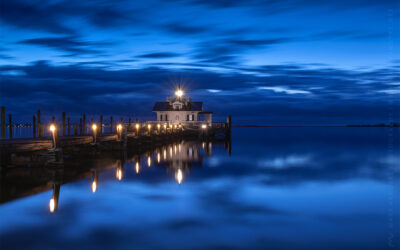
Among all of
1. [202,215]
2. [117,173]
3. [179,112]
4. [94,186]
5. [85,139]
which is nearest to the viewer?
[202,215]

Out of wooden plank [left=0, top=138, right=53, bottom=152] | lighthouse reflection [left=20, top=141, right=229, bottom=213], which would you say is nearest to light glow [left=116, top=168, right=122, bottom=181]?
lighthouse reflection [left=20, top=141, right=229, bottom=213]

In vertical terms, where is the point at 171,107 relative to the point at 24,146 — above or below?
above

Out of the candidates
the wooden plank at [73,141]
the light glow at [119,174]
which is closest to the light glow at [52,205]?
the light glow at [119,174]

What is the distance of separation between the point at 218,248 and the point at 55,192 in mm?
7353

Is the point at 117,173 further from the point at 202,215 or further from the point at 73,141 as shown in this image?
the point at 202,215

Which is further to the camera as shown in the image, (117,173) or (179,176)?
(179,176)

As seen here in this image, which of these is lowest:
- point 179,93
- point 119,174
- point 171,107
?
point 119,174

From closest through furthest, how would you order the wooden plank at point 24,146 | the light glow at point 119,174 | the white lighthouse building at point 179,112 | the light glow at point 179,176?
the wooden plank at point 24,146 < the light glow at point 119,174 < the light glow at point 179,176 < the white lighthouse building at point 179,112

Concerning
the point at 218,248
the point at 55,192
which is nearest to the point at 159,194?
the point at 55,192

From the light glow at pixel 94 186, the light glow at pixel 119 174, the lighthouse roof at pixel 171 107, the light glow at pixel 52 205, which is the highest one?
the lighthouse roof at pixel 171 107

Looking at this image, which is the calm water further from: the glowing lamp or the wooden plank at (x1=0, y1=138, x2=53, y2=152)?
the glowing lamp

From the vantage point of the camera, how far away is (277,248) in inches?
326

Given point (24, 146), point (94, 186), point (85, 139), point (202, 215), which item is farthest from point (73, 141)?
point (202, 215)

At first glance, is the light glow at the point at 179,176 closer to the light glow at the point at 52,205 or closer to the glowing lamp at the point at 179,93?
the light glow at the point at 52,205
